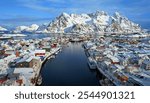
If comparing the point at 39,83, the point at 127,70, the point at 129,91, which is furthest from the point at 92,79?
the point at 129,91

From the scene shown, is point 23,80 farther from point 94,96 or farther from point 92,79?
point 94,96

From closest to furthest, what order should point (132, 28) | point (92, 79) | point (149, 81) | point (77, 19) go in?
point (149, 81) < point (92, 79) < point (132, 28) < point (77, 19)

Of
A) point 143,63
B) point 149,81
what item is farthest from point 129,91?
point 143,63

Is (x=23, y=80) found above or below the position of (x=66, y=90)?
below

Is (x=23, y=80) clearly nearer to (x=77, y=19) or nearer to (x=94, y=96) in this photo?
(x=94, y=96)

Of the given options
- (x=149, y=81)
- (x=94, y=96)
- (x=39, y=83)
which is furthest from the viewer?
(x=39, y=83)

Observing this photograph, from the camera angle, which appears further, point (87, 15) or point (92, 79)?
point (87, 15)
